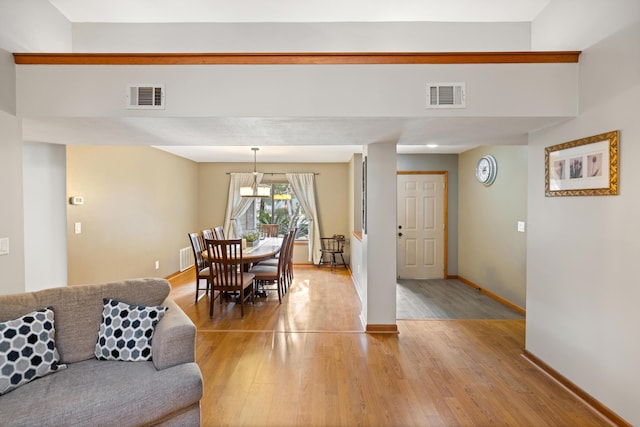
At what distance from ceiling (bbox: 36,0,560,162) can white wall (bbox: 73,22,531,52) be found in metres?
0.07

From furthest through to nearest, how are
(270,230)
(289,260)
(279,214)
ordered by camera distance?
(279,214), (270,230), (289,260)

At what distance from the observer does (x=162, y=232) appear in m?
5.62

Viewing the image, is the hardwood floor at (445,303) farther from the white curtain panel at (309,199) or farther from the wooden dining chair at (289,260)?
the white curtain panel at (309,199)

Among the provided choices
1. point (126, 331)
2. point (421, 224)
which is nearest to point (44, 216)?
point (126, 331)

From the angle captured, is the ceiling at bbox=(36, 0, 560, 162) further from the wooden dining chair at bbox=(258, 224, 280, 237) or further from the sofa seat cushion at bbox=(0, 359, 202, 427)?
the wooden dining chair at bbox=(258, 224, 280, 237)

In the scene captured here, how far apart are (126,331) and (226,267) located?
1898 mm

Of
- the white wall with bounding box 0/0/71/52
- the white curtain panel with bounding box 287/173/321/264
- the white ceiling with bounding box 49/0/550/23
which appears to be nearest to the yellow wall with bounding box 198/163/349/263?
the white curtain panel with bounding box 287/173/321/264

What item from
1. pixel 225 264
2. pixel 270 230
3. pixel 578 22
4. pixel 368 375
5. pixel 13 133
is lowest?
pixel 368 375

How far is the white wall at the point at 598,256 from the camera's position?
6.14 ft

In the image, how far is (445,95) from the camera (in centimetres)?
230

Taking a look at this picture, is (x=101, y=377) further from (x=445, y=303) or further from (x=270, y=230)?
(x=270, y=230)

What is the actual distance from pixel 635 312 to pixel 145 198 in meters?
5.83

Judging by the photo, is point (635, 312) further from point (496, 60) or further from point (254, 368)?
point (254, 368)

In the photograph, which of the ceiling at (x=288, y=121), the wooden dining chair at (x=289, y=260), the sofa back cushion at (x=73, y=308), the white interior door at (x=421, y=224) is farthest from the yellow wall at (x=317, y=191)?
the sofa back cushion at (x=73, y=308)
